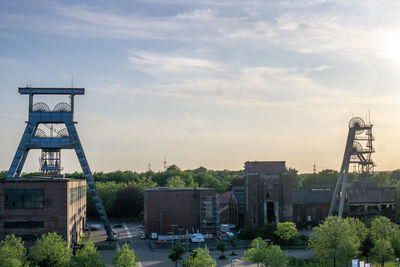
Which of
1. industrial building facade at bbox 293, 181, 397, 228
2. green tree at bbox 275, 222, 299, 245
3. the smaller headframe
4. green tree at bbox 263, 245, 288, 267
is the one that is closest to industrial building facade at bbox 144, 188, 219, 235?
green tree at bbox 275, 222, 299, 245

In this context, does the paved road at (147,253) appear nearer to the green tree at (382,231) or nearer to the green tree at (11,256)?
the green tree at (382,231)

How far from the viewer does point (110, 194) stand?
11512cm

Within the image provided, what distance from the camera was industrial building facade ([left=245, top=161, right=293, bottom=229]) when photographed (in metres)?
75.3

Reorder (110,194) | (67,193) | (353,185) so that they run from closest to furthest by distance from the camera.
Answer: (67,193), (353,185), (110,194)

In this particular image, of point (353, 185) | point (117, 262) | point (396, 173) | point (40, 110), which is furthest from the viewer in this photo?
point (396, 173)

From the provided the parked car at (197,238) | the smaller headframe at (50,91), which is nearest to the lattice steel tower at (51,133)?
the smaller headframe at (50,91)

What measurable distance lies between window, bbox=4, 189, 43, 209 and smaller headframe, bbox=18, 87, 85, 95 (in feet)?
56.8

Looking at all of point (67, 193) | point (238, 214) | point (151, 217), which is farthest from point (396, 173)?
point (67, 193)

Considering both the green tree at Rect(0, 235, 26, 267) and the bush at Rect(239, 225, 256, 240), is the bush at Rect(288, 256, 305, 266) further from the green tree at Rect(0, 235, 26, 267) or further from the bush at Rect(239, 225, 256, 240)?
the green tree at Rect(0, 235, 26, 267)

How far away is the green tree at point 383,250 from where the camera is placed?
155 feet

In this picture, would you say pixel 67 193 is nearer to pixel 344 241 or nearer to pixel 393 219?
pixel 344 241

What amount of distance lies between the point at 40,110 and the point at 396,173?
Answer: 416 ft

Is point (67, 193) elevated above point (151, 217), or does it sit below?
above

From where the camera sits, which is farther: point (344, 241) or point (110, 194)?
point (110, 194)
